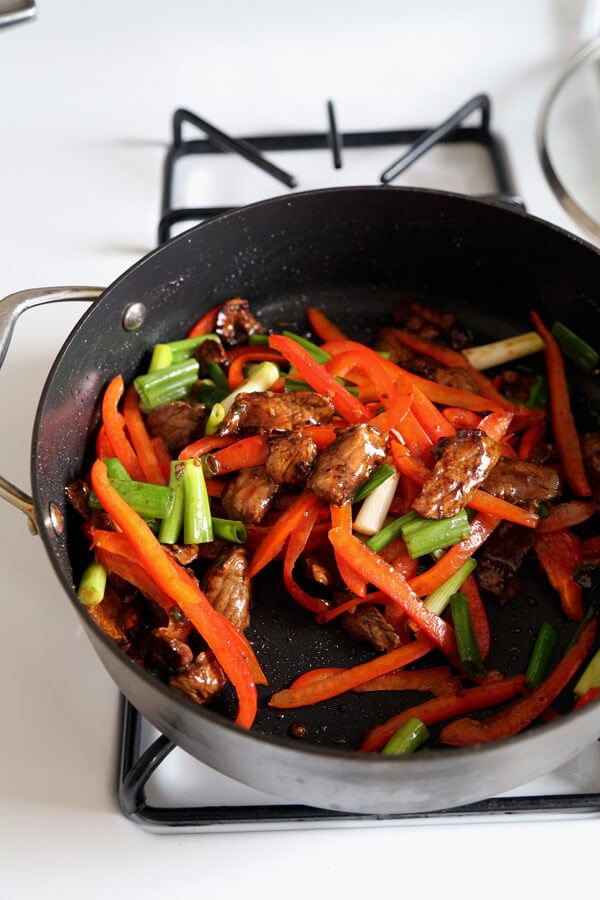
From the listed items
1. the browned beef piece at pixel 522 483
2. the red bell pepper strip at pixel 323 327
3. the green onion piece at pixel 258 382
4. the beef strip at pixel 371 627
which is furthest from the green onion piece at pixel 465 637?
the red bell pepper strip at pixel 323 327

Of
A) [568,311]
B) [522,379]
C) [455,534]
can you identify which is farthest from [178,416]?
[568,311]

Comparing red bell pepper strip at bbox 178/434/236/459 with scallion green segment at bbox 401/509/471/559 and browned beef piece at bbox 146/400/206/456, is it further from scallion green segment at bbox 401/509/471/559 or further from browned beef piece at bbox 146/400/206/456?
scallion green segment at bbox 401/509/471/559

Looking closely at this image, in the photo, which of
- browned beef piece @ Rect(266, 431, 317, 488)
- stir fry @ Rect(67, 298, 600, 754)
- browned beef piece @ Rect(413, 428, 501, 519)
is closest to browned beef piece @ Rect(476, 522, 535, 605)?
stir fry @ Rect(67, 298, 600, 754)

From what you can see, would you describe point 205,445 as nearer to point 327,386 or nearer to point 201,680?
point 327,386

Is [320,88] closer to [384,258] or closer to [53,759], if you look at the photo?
[384,258]

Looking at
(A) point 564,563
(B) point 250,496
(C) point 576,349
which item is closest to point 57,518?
(B) point 250,496

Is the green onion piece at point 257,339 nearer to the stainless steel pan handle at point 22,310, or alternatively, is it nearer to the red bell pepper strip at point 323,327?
the red bell pepper strip at point 323,327
